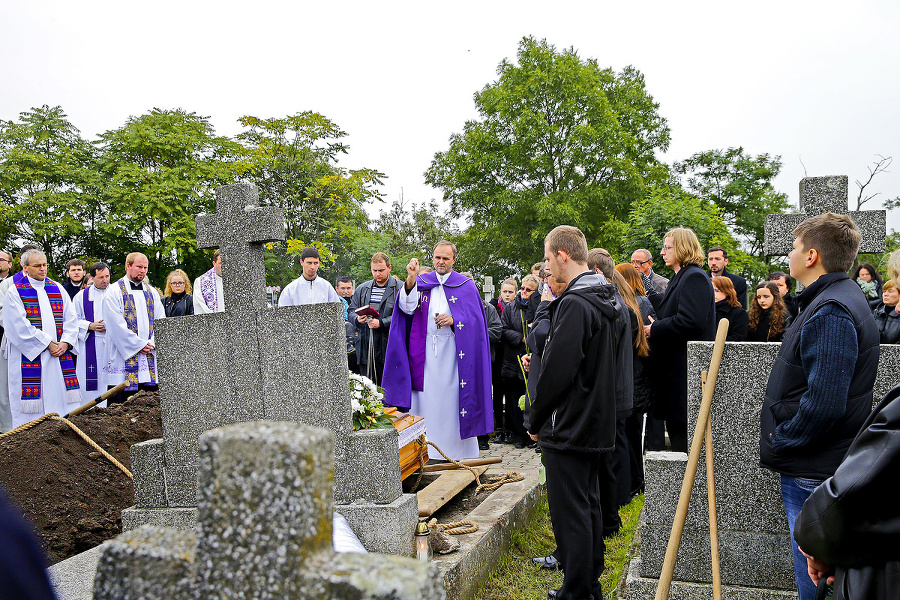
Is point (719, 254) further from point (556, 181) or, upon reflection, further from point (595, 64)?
point (595, 64)

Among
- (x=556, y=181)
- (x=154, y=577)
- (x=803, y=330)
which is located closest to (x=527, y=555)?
(x=803, y=330)

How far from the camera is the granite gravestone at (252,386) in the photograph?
397cm

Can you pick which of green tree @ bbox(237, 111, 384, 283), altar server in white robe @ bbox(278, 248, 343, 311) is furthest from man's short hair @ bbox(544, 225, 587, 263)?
green tree @ bbox(237, 111, 384, 283)

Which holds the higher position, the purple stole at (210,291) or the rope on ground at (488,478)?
the purple stole at (210,291)

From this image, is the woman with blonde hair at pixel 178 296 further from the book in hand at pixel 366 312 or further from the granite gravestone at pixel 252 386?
the granite gravestone at pixel 252 386

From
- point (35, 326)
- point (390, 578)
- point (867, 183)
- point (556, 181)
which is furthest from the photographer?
point (556, 181)

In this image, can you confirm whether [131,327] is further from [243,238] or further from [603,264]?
[603,264]

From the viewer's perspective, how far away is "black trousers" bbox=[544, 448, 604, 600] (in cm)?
361

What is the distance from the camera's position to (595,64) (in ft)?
95.7

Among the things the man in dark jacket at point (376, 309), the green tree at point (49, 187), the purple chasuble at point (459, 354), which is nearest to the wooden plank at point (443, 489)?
the purple chasuble at point (459, 354)

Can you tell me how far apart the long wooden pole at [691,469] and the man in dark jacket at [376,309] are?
17.1 ft

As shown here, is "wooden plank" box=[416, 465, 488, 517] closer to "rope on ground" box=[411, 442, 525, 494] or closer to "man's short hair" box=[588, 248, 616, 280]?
"rope on ground" box=[411, 442, 525, 494]

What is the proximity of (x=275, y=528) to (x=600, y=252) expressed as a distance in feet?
14.7

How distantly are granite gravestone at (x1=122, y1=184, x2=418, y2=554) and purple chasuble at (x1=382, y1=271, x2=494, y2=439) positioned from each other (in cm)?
287
